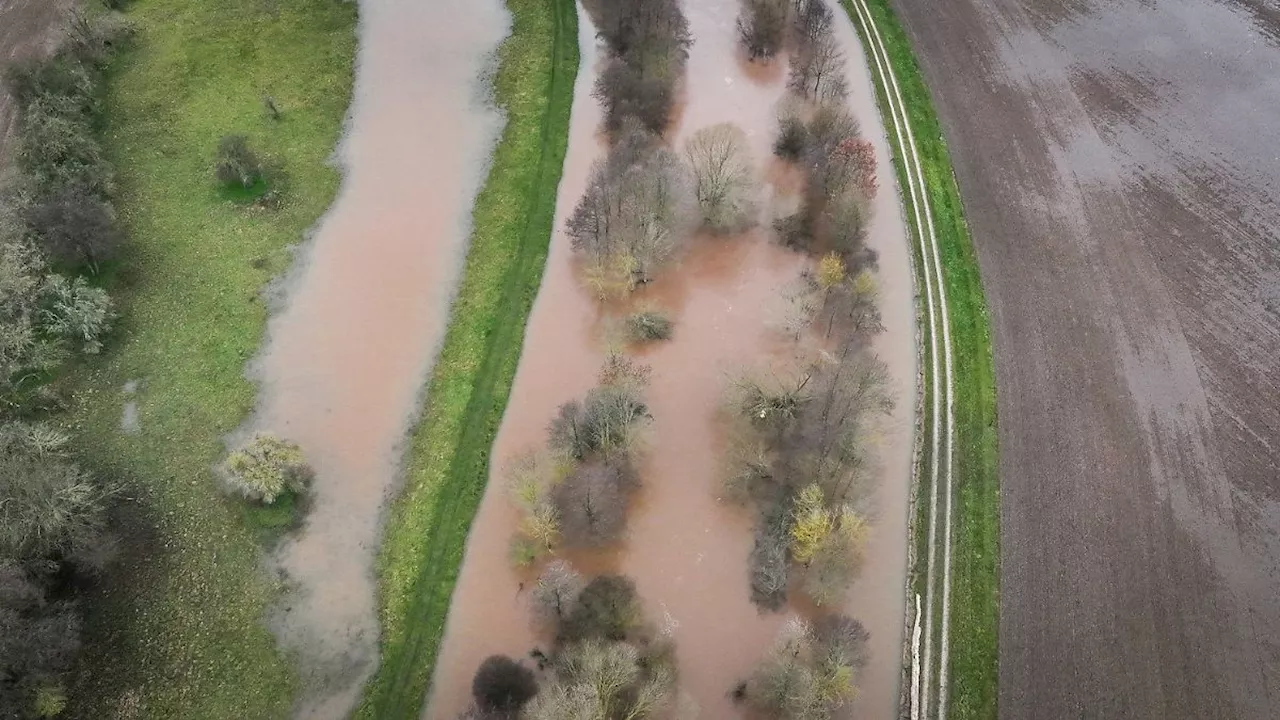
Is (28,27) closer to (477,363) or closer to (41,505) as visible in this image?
(41,505)

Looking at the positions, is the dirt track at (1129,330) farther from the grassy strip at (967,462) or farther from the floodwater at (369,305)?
the floodwater at (369,305)

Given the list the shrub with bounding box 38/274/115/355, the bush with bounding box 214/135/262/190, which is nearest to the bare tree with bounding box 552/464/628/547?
the shrub with bounding box 38/274/115/355

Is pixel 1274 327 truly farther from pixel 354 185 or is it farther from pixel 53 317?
pixel 53 317

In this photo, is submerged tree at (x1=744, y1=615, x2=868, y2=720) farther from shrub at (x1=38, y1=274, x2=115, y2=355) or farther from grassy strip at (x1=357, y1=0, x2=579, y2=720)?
shrub at (x1=38, y1=274, x2=115, y2=355)

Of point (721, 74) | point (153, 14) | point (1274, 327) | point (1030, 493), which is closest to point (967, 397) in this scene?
point (1030, 493)

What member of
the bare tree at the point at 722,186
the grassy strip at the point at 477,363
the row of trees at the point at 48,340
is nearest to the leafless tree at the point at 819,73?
the bare tree at the point at 722,186

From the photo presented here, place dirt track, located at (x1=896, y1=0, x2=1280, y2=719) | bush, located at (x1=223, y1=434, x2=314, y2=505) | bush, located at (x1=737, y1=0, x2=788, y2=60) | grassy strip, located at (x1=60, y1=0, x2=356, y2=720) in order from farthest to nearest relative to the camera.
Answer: bush, located at (x1=737, y1=0, x2=788, y2=60), bush, located at (x1=223, y1=434, x2=314, y2=505), dirt track, located at (x1=896, y1=0, x2=1280, y2=719), grassy strip, located at (x1=60, y1=0, x2=356, y2=720)

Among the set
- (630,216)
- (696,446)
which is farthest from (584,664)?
(630,216)
